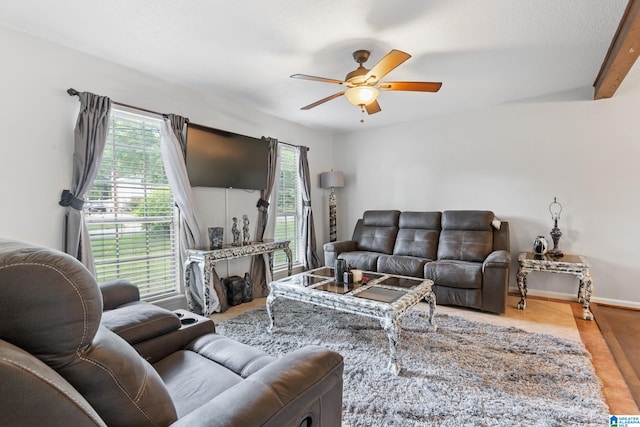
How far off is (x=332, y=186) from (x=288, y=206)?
90 cm

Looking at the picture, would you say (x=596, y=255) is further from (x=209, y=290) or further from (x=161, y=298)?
(x=161, y=298)

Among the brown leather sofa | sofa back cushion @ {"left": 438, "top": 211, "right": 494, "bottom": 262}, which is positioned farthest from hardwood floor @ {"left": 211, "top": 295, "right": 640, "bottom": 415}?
the brown leather sofa

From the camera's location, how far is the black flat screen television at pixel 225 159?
3.43 m

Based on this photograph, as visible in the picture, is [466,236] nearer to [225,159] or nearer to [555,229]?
[555,229]

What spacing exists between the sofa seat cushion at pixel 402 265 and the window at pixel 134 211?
2.51m

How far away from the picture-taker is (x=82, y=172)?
2.54 meters

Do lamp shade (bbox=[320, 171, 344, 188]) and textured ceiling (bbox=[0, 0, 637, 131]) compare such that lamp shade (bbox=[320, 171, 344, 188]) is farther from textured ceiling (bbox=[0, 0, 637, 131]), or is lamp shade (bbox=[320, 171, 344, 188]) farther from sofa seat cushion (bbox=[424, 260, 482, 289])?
sofa seat cushion (bbox=[424, 260, 482, 289])

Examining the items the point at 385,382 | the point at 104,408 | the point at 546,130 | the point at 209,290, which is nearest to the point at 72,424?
the point at 104,408

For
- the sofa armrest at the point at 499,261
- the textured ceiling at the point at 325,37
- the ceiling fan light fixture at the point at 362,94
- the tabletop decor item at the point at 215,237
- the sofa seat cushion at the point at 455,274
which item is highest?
the textured ceiling at the point at 325,37

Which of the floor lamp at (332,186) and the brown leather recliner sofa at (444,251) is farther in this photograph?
the floor lamp at (332,186)

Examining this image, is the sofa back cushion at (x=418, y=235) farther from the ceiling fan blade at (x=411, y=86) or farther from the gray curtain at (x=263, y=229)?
the ceiling fan blade at (x=411, y=86)

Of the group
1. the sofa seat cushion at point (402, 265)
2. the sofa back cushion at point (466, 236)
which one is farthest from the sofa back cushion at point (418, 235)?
the sofa seat cushion at point (402, 265)

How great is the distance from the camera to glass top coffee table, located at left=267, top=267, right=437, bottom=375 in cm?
217

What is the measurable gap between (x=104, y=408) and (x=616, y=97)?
516 cm
